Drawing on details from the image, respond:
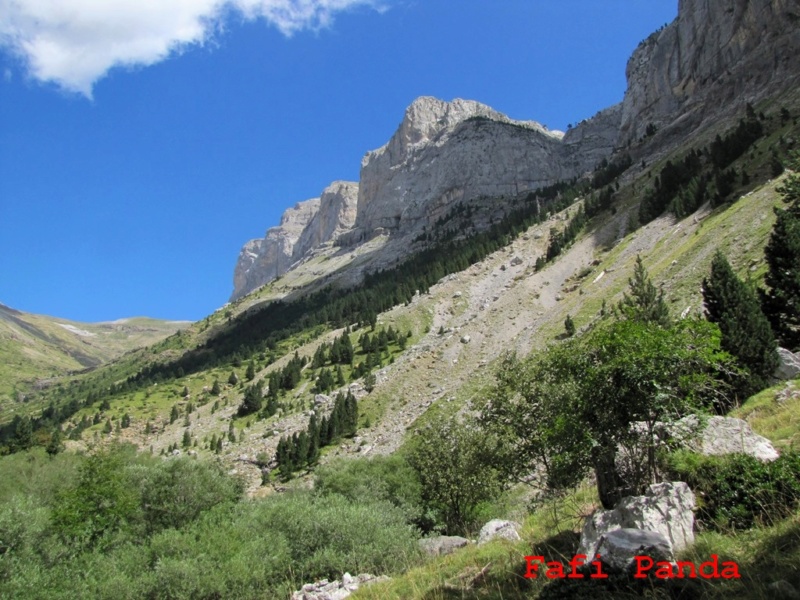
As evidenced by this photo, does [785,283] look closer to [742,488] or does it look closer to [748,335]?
[748,335]

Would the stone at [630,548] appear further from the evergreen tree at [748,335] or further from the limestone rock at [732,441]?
the evergreen tree at [748,335]

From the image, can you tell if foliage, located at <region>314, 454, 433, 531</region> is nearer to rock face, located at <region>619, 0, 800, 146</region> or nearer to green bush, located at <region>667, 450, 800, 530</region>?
→ green bush, located at <region>667, 450, 800, 530</region>

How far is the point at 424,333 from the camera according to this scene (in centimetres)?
9912

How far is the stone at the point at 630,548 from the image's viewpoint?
8.34 meters

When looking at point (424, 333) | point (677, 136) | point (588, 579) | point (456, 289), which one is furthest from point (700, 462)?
point (677, 136)

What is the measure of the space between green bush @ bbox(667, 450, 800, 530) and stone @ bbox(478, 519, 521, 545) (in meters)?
5.45

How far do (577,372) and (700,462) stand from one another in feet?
11.0

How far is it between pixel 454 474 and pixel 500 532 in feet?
46.5

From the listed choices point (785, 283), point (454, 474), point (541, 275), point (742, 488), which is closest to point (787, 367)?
point (785, 283)

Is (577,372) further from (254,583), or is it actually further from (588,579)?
(254,583)

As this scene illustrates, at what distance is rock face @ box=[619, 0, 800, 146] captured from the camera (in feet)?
386

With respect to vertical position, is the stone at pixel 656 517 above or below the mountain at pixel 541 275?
below

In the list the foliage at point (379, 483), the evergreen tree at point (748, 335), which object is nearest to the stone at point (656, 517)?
the evergreen tree at point (748, 335)

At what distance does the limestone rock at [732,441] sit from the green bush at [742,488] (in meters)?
0.66
